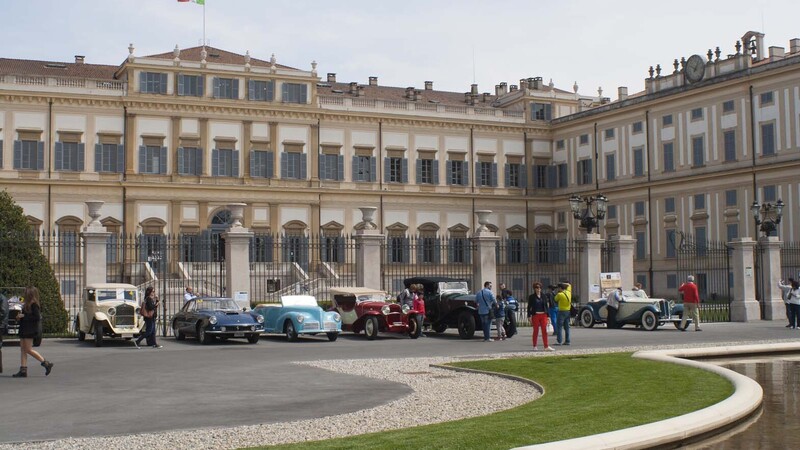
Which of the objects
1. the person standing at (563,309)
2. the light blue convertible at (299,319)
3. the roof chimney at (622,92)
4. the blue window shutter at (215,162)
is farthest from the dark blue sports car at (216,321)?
the roof chimney at (622,92)

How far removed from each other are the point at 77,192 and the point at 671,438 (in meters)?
44.1

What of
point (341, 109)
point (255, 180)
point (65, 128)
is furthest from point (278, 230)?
point (65, 128)

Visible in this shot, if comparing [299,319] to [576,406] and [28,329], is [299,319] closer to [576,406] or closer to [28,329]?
[28,329]

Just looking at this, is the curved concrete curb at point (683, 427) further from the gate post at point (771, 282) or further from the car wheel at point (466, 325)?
the gate post at point (771, 282)

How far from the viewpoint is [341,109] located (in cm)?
5403

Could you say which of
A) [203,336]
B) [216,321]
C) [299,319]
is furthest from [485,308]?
[203,336]

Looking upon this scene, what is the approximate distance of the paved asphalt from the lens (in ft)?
33.6

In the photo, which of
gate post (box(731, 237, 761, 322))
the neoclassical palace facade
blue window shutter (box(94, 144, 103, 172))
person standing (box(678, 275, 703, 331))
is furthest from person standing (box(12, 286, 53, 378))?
blue window shutter (box(94, 144, 103, 172))

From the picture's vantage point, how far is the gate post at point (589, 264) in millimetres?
29469

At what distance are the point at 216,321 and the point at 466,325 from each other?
245 inches

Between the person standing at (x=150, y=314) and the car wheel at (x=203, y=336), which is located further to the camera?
the car wheel at (x=203, y=336)

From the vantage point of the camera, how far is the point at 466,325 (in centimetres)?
2364

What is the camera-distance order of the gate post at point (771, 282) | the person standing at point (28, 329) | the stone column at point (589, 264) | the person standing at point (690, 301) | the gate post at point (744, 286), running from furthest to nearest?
1. the gate post at point (771, 282)
2. the gate post at point (744, 286)
3. the stone column at point (589, 264)
4. the person standing at point (690, 301)
5. the person standing at point (28, 329)

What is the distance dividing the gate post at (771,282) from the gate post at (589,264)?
5899 mm
